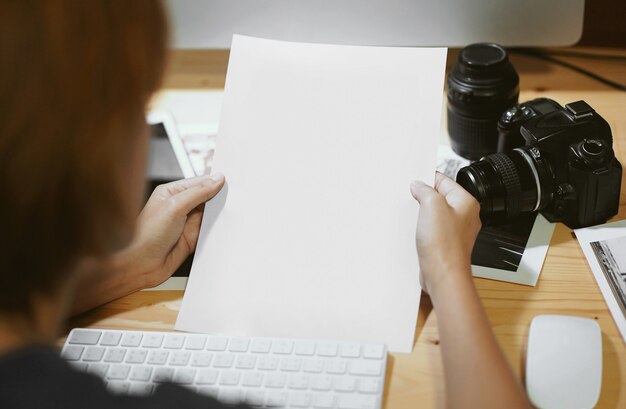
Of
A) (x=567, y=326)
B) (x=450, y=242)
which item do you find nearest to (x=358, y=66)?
(x=450, y=242)

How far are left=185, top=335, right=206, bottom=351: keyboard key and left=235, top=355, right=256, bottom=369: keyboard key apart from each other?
4cm

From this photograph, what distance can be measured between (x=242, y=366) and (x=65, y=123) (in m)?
0.32

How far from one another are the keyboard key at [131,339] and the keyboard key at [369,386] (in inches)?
8.4

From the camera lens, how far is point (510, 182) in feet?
2.42

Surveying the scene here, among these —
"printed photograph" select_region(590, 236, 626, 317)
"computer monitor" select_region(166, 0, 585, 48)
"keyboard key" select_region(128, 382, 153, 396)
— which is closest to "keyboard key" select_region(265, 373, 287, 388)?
"keyboard key" select_region(128, 382, 153, 396)

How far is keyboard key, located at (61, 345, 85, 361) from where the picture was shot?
0.67 meters

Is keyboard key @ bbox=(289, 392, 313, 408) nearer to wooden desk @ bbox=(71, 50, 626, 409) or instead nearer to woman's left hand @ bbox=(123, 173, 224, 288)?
wooden desk @ bbox=(71, 50, 626, 409)

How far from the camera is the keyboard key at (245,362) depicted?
647 mm

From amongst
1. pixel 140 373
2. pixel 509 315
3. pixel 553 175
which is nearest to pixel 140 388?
pixel 140 373

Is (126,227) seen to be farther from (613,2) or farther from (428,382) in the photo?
(613,2)

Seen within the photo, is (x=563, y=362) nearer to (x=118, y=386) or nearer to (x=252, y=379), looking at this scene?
(x=252, y=379)

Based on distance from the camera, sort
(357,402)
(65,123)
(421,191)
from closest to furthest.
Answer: (65,123)
(357,402)
(421,191)

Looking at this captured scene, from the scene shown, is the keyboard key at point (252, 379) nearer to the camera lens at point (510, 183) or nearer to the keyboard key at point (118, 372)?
the keyboard key at point (118, 372)

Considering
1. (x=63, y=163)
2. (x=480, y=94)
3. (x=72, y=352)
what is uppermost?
(x=63, y=163)
